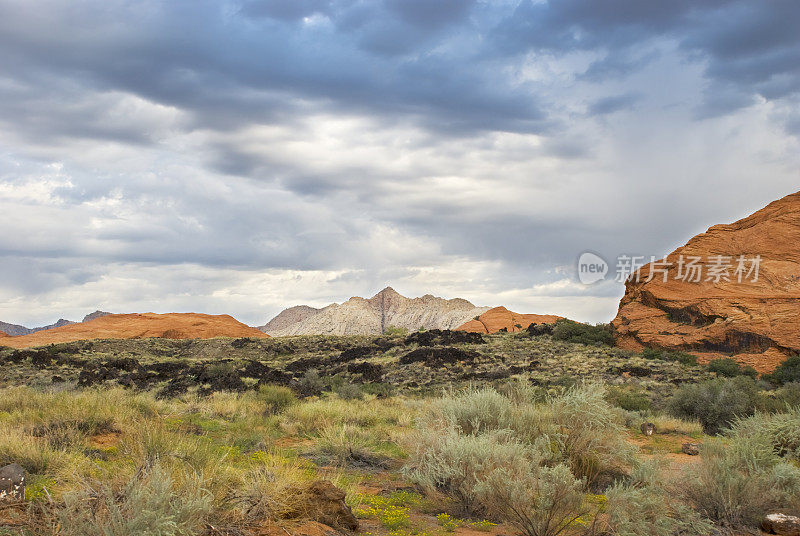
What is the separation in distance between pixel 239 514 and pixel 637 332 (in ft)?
97.3

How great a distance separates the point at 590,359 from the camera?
2728 centimetres

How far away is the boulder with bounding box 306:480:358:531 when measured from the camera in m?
5.59

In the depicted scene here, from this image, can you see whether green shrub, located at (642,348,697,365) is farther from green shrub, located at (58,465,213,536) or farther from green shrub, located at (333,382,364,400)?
green shrub, located at (58,465,213,536)

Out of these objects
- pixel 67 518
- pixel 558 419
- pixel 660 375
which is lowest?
pixel 660 375

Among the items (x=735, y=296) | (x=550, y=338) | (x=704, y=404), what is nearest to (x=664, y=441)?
(x=704, y=404)

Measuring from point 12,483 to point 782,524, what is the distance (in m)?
8.62

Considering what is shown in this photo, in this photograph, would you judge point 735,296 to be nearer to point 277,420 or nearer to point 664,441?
point 664,441

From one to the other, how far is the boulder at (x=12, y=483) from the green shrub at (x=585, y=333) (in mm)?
30720

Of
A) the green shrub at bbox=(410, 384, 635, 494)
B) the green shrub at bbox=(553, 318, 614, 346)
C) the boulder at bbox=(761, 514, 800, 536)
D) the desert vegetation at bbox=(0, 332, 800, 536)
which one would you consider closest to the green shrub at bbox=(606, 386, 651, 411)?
the desert vegetation at bbox=(0, 332, 800, 536)

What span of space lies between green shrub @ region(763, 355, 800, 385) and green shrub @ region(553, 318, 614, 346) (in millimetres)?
9839

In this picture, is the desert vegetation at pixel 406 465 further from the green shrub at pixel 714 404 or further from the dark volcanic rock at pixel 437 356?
the dark volcanic rock at pixel 437 356

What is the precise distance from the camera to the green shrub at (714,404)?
15.3 meters

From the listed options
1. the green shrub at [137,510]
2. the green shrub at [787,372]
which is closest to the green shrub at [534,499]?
the green shrub at [137,510]

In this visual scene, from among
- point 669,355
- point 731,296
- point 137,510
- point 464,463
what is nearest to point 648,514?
point 464,463
